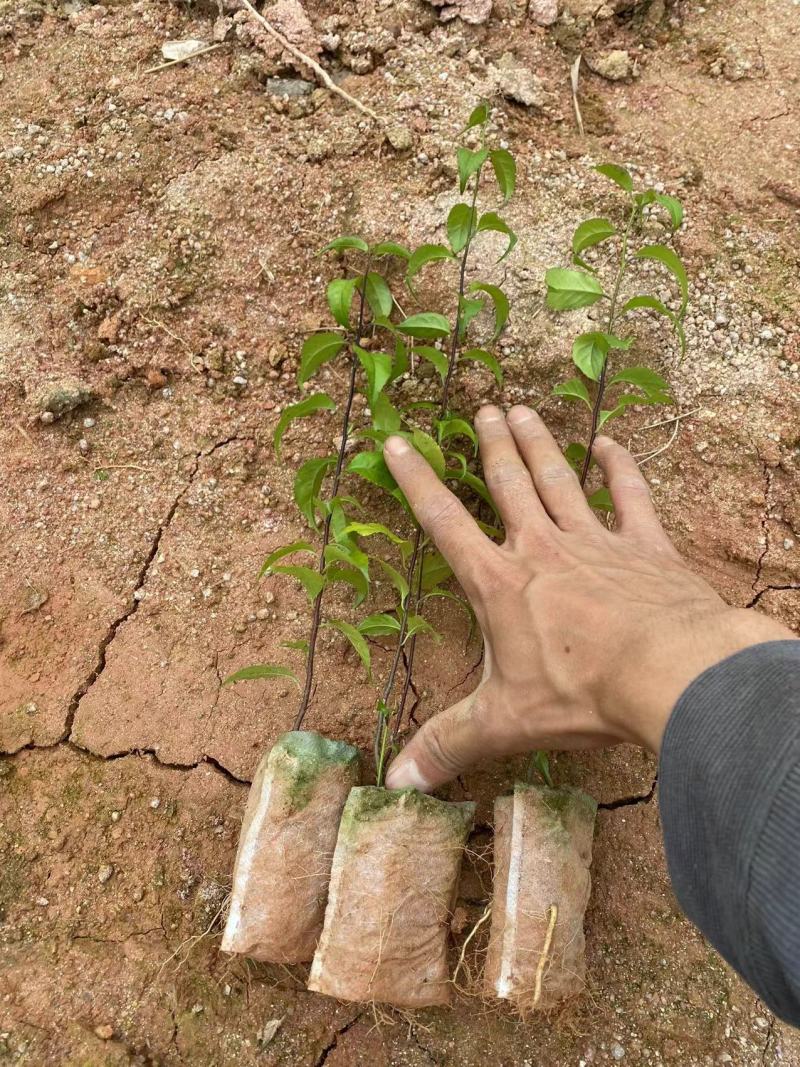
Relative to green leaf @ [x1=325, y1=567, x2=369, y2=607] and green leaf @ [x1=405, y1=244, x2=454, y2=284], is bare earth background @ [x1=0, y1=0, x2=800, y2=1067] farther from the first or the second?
green leaf @ [x1=405, y1=244, x2=454, y2=284]

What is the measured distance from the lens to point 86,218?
2.75m

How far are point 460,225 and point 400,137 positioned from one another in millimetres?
816

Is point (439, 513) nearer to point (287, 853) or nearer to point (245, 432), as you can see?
point (245, 432)

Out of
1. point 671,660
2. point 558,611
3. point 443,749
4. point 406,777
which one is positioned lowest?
point 406,777

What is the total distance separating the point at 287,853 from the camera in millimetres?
2008

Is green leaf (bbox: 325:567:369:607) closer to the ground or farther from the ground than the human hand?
closer to the ground

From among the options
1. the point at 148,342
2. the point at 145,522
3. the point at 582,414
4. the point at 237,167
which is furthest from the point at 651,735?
the point at 237,167

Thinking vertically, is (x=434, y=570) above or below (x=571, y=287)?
below

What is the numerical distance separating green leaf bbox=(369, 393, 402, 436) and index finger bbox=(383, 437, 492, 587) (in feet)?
0.26

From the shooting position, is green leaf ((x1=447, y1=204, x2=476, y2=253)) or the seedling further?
green leaf ((x1=447, y1=204, x2=476, y2=253))

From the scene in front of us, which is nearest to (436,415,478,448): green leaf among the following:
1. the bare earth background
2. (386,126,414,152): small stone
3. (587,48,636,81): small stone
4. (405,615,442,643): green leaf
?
the bare earth background

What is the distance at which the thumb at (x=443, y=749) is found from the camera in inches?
76.6

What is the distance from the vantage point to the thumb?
1945 millimetres

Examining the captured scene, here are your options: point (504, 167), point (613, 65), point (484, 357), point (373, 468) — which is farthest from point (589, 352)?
point (613, 65)
